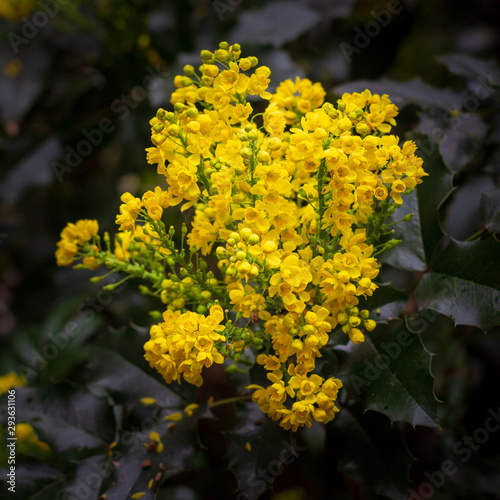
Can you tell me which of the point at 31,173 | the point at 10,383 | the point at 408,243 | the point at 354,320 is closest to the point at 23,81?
the point at 31,173

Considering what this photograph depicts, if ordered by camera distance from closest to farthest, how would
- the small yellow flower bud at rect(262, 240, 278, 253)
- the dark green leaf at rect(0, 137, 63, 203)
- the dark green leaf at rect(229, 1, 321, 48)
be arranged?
the small yellow flower bud at rect(262, 240, 278, 253) < the dark green leaf at rect(229, 1, 321, 48) < the dark green leaf at rect(0, 137, 63, 203)

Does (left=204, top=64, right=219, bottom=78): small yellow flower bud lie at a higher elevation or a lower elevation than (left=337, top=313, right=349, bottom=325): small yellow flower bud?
higher

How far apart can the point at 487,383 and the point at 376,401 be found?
3.62 feet

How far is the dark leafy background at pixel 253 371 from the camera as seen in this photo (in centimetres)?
107

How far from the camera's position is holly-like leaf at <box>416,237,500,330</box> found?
3.25ft

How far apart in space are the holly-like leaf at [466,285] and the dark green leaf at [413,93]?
608 millimetres

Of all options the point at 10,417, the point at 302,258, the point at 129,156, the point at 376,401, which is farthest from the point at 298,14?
the point at 10,417

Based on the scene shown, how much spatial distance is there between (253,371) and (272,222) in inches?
13.8

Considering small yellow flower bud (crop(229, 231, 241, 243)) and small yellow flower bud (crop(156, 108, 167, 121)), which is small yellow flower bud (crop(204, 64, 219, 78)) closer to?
small yellow flower bud (crop(156, 108, 167, 121))

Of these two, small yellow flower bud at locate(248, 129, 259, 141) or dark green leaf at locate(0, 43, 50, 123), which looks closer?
small yellow flower bud at locate(248, 129, 259, 141)

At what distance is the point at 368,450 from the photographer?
3.77 feet

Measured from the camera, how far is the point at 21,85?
2.29m

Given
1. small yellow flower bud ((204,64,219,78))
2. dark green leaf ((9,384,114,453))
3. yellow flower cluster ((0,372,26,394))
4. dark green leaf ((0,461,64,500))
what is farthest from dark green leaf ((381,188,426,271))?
yellow flower cluster ((0,372,26,394))

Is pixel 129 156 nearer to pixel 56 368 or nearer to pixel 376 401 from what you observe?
pixel 56 368
